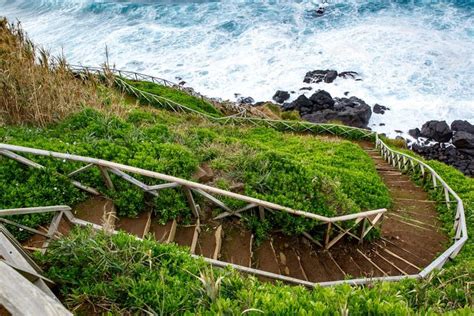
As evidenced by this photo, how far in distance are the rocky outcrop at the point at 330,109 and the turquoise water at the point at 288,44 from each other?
1.16m

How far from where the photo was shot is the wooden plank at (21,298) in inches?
105

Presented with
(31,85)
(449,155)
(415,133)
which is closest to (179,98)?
(31,85)

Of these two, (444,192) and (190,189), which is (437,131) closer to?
(444,192)

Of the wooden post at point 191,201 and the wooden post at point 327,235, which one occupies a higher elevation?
the wooden post at point 191,201

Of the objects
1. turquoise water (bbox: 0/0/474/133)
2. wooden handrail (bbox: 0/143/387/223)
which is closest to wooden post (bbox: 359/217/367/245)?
wooden handrail (bbox: 0/143/387/223)

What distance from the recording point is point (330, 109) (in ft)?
83.5

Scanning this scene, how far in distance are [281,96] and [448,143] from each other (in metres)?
10.2

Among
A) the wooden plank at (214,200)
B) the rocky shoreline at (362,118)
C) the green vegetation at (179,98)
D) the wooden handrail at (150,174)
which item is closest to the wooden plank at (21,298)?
the wooden handrail at (150,174)

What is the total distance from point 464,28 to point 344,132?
62.2 feet

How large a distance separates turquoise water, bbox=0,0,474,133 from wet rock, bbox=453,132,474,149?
269 cm

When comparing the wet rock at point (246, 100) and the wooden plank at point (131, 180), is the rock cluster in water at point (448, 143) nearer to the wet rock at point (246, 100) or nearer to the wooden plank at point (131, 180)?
the wet rock at point (246, 100)

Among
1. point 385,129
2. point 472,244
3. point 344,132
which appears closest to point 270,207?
point 472,244

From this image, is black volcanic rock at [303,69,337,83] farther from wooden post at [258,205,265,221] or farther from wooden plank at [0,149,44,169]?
wooden plank at [0,149,44,169]

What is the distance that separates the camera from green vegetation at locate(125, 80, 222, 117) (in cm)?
2009
